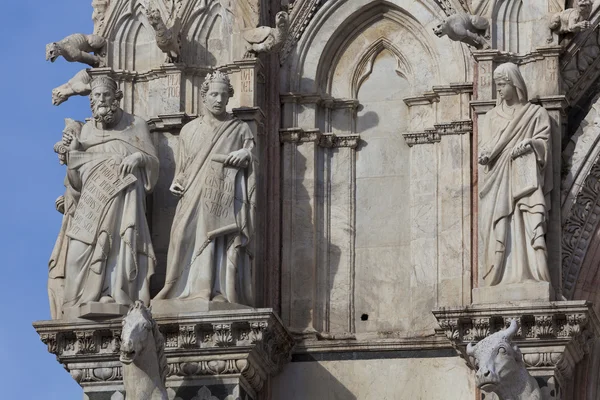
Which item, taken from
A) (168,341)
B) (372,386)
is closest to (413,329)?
(372,386)

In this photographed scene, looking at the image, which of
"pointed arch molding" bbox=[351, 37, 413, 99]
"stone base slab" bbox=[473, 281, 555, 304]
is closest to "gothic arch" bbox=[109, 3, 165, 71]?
"pointed arch molding" bbox=[351, 37, 413, 99]

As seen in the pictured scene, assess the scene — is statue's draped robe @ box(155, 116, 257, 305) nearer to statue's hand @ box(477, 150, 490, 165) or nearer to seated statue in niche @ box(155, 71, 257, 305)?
seated statue in niche @ box(155, 71, 257, 305)

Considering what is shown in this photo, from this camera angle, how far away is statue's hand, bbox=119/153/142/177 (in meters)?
25.4

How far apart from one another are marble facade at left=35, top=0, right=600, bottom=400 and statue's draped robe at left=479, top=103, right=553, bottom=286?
0.16 feet

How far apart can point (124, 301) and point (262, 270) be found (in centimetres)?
169

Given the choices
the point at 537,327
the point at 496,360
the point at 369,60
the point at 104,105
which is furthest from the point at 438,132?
the point at 496,360

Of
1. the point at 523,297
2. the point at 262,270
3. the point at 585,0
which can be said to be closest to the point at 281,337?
the point at 262,270

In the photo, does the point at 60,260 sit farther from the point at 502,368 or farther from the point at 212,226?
the point at 502,368

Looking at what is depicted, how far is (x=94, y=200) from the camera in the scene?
998 inches

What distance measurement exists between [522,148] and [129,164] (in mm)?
4038

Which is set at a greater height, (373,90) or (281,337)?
(373,90)

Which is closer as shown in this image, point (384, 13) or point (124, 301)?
point (124, 301)

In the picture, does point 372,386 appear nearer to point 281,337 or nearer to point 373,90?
point 281,337

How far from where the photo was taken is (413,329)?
2564 cm
